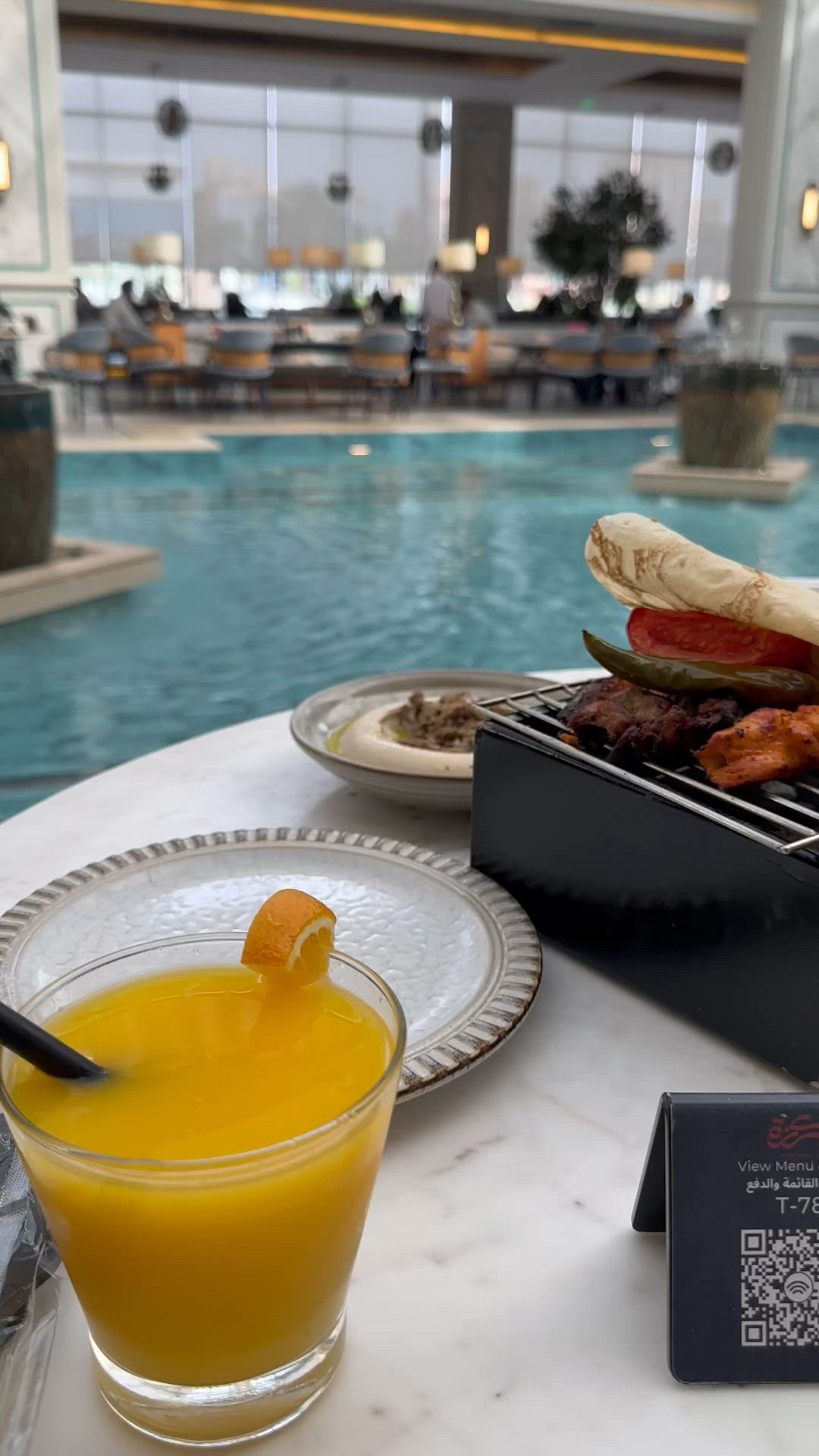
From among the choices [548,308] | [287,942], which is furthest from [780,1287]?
[548,308]

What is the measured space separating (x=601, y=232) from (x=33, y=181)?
7881mm

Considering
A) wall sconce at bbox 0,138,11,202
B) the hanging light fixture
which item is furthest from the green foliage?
wall sconce at bbox 0,138,11,202

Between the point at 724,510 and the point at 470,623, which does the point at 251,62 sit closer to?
the point at 724,510

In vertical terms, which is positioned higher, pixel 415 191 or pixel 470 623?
pixel 415 191

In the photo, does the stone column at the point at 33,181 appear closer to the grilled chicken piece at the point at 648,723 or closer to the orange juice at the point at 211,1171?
the grilled chicken piece at the point at 648,723

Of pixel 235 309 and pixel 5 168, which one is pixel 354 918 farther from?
pixel 235 309

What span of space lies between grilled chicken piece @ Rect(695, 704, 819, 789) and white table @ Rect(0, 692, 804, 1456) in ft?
0.50

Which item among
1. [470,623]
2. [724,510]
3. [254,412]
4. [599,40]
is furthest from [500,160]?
[470,623]

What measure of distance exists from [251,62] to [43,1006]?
50.9 feet

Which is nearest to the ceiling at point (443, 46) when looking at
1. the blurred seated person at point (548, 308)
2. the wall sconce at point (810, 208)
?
the wall sconce at point (810, 208)

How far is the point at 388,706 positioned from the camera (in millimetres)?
1160

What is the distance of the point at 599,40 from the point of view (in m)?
12.9

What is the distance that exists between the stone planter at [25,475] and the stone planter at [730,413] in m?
4.67

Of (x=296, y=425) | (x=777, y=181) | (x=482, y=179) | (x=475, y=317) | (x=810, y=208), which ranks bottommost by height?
(x=296, y=425)
